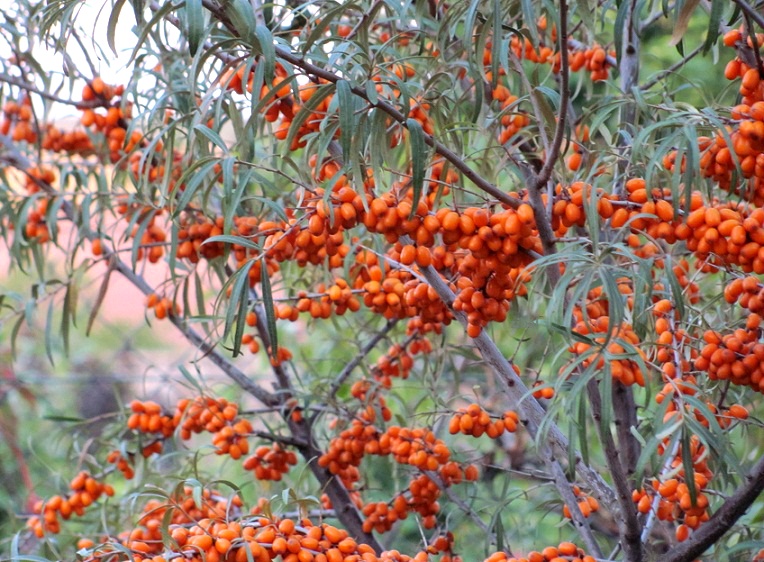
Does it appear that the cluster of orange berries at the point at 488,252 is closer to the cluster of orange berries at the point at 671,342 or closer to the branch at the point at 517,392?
the branch at the point at 517,392

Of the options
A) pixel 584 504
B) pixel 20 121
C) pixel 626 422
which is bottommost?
pixel 584 504

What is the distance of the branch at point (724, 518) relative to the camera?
94 centimetres

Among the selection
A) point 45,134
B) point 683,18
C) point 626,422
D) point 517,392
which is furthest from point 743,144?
point 45,134

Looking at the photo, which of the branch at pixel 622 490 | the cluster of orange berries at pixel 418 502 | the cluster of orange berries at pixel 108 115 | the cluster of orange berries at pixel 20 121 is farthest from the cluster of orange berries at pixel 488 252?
the cluster of orange berries at pixel 20 121

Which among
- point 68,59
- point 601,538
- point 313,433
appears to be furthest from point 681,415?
point 68,59

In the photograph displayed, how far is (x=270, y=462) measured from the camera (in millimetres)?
1561

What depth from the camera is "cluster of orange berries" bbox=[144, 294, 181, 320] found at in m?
1.54

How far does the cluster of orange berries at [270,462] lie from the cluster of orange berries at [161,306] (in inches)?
11.7

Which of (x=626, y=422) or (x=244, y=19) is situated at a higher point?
(x=244, y=19)

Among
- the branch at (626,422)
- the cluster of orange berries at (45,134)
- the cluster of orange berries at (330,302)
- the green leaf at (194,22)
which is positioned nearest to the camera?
the green leaf at (194,22)

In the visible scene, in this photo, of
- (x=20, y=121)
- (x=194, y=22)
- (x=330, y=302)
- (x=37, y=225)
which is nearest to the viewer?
(x=194, y=22)

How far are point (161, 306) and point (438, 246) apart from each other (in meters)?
0.64

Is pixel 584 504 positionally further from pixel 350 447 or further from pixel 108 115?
pixel 108 115

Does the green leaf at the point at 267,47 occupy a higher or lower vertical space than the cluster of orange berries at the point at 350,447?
higher
